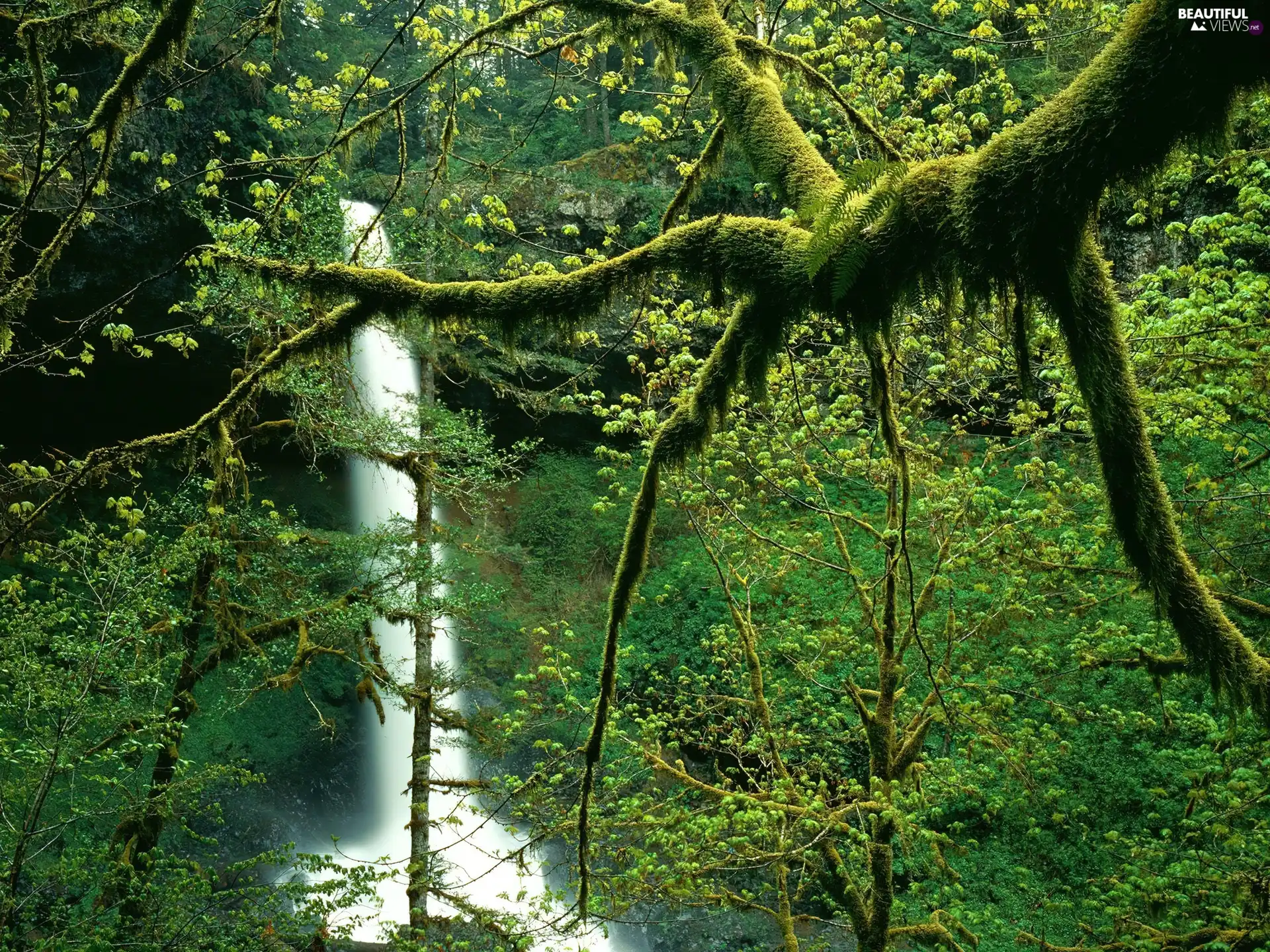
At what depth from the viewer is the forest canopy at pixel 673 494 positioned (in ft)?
7.66

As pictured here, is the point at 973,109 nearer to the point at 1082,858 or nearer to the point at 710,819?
the point at 1082,858

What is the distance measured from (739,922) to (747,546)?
15.8 feet

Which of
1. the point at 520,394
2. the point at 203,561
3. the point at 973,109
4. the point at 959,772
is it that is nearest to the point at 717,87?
the point at 959,772

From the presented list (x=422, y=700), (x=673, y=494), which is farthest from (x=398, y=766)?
(x=673, y=494)

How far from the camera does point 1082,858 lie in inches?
311

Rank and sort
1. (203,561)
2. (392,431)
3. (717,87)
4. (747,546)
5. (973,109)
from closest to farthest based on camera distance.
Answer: (717,87) < (203,561) < (392,431) < (747,546) < (973,109)

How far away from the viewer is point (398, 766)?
14.0 metres

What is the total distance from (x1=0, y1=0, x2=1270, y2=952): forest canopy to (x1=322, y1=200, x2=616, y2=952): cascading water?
10 cm

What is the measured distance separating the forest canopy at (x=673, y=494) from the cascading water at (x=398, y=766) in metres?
0.10

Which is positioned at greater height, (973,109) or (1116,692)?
(973,109)

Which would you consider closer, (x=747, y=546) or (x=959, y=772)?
(x=959, y=772)

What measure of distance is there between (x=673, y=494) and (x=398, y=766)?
855 cm

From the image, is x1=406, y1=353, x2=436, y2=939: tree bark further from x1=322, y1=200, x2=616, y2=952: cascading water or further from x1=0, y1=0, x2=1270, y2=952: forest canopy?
x1=322, y1=200, x2=616, y2=952: cascading water

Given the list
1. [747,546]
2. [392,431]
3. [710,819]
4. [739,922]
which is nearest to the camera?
[710,819]
